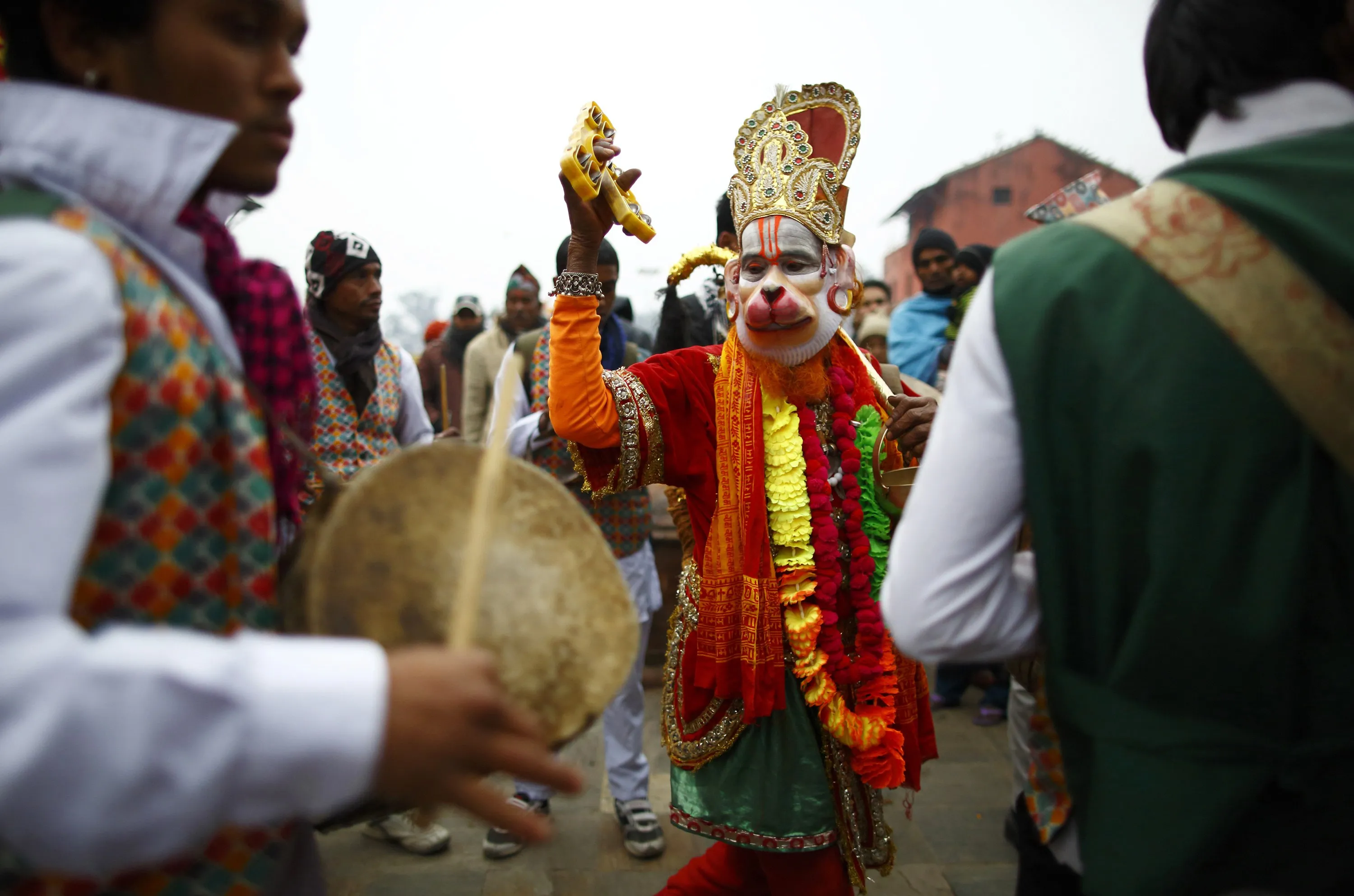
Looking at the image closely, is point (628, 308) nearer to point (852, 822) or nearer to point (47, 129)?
point (852, 822)

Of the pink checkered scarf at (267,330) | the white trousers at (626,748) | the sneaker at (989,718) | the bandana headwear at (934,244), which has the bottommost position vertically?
the sneaker at (989,718)

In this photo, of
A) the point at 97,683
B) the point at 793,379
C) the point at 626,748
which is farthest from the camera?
the point at 626,748

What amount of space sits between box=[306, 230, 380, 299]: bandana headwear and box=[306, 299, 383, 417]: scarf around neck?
0.08m

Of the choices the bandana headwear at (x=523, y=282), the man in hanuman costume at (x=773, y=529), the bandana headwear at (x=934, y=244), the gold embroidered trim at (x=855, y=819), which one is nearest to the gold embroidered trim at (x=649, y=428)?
the man in hanuman costume at (x=773, y=529)

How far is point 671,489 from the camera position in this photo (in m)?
2.73

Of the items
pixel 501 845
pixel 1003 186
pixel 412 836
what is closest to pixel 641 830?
pixel 501 845

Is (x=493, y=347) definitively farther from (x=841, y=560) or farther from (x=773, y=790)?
(x=773, y=790)

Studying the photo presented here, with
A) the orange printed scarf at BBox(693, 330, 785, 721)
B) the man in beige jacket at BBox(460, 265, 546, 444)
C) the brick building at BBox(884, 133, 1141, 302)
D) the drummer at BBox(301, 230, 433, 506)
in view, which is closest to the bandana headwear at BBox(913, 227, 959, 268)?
the man in beige jacket at BBox(460, 265, 546, 444)

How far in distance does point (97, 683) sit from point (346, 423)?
109 inches

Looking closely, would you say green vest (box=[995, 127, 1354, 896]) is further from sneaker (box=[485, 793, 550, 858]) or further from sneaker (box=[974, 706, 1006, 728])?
sneaker (box=[974, 706, 1006, 728])

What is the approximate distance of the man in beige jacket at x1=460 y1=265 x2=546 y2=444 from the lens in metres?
4.62

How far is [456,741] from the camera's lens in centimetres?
81

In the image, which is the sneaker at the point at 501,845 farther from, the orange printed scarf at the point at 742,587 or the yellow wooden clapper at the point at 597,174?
the yellow wooden clapper at the point at 597,174

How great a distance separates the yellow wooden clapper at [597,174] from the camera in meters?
2.09
